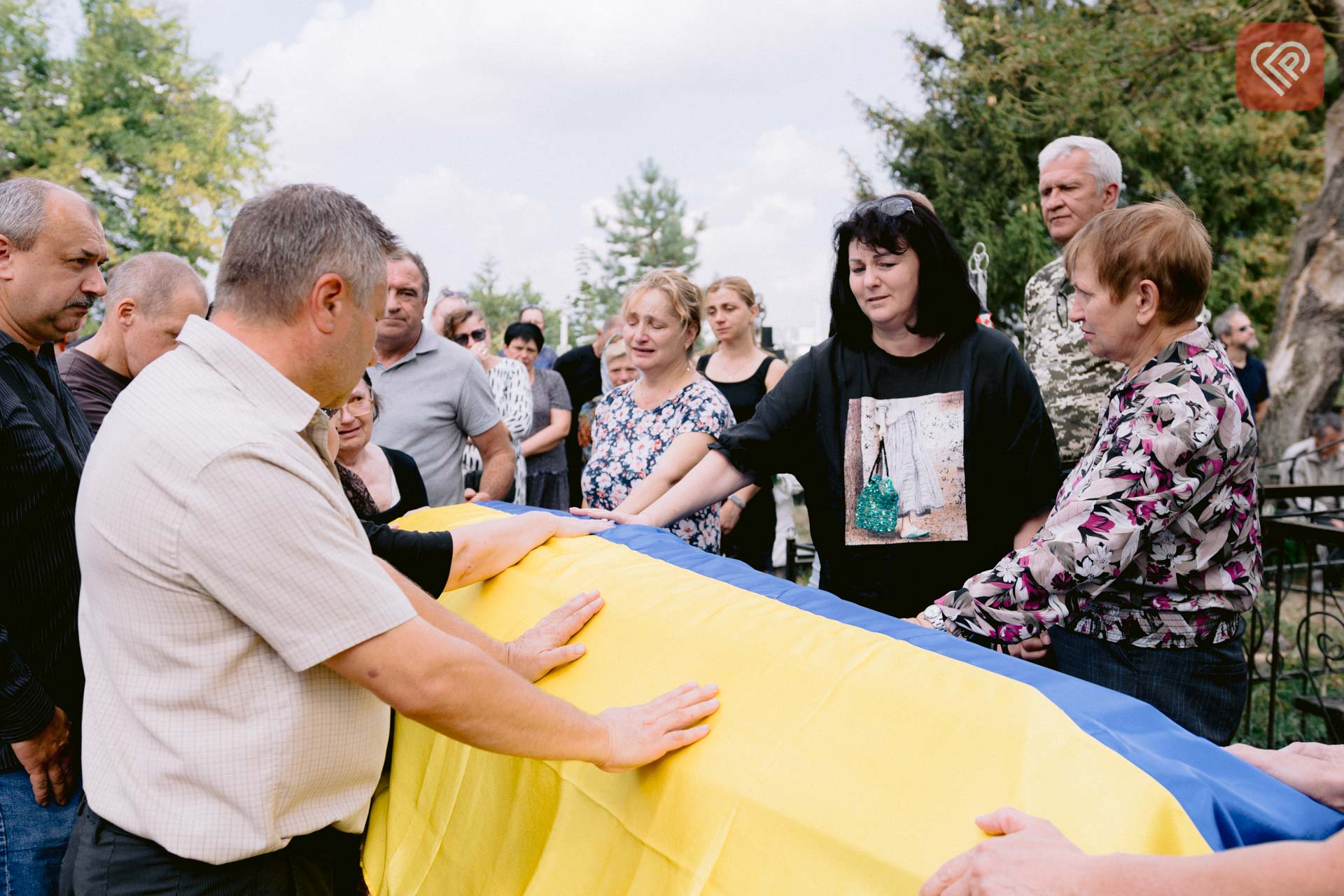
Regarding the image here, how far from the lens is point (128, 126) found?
2806 centimetres

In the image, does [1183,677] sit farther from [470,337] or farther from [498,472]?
[470,337]

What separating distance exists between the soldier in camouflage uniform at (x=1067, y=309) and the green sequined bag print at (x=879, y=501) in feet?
3.73

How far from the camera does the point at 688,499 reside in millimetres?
2844

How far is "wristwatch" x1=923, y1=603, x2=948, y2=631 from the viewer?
1930 millimetres

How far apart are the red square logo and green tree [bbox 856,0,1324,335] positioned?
1757 millimetres

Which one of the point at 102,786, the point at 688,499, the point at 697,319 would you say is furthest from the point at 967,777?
the point at 697,319

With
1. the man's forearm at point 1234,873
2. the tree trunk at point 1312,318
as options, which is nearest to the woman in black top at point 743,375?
the man's forearm at point 1234,873

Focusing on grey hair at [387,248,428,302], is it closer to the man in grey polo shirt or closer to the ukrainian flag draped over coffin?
the man in grey polo shirt

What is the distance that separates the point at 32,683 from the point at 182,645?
83 cm

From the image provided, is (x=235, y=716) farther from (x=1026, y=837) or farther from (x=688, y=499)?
(x=688, y=499)

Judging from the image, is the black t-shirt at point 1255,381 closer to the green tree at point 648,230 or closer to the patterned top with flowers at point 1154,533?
the patterned top with flowers at point 1154,533

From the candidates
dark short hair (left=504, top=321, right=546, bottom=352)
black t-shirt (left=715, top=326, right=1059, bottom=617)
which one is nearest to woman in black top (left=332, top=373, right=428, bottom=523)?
black t-shirt (left=715, top=326, right=1059, bottom=617)

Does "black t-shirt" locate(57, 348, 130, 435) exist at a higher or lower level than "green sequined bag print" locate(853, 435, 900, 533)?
higher

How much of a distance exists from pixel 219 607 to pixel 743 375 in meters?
3.98
